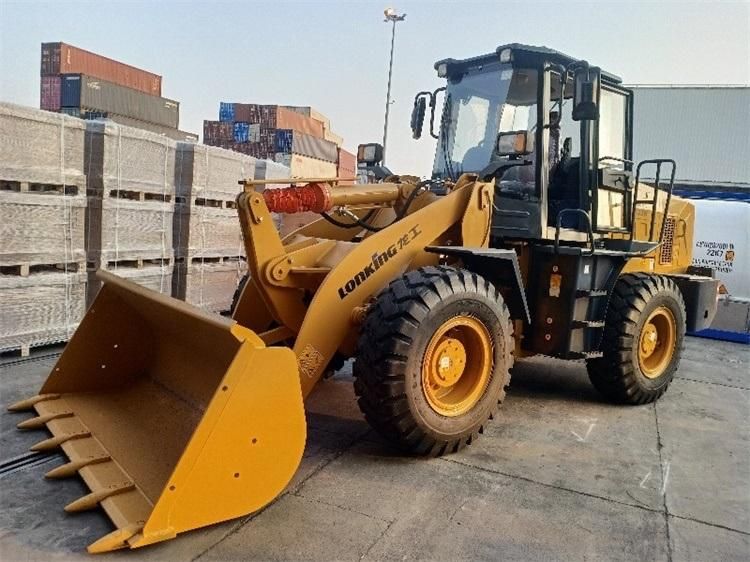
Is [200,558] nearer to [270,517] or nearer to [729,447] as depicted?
[270,517]

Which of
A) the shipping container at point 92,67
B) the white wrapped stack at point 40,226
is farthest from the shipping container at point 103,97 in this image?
the white wrapped stack at point 40,226

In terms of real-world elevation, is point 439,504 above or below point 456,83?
below

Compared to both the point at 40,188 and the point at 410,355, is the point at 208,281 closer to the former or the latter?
the point at 40,188

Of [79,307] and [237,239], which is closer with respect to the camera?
[79,307]

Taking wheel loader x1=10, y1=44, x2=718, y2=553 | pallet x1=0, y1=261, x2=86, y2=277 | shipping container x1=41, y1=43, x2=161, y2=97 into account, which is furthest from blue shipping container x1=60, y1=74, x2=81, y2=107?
wheel loader x1=10, y1=44, x2=718, y2=553

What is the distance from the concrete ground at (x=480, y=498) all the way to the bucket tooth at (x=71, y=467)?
53 mm

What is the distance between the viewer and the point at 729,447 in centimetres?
462

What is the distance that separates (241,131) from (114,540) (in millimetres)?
16655

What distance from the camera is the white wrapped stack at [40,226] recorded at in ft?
17.8

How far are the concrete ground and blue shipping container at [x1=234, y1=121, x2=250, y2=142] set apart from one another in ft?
45.0

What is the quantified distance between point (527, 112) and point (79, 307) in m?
4.61

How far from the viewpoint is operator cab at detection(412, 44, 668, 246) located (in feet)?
16.3

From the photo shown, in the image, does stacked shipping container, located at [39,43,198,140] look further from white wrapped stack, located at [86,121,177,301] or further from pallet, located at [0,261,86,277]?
pallet, located at [0,261,86,277]

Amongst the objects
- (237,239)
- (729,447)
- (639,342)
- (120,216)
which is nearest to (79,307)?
(120,216)
